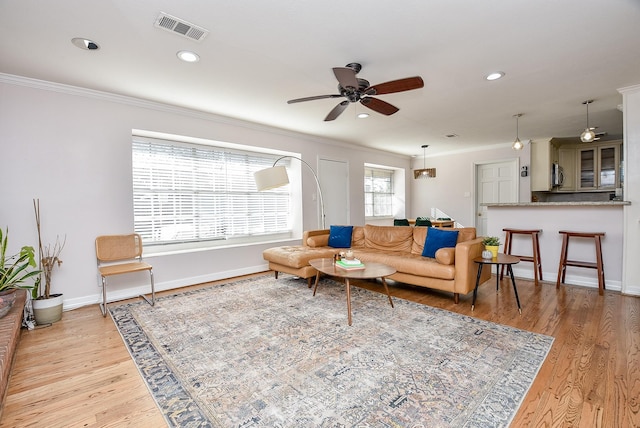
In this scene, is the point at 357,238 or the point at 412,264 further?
the point at 357,238

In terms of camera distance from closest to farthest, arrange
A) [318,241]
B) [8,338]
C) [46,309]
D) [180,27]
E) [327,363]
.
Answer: [8,338], [327,363], [180,27], [46,309], [318,241]

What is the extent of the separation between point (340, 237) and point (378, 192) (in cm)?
354

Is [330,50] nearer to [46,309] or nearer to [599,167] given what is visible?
[46,309]

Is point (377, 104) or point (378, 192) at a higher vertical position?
point (377, 104)

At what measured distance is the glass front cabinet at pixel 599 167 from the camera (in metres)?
6.12

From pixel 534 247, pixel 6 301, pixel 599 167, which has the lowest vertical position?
pixel 6 301

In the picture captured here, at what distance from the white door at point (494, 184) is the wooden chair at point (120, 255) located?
648cm

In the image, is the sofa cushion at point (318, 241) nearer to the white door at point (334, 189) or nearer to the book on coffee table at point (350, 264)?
the white door at point (334, 189)

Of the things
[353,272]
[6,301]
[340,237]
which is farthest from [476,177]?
[6,301]

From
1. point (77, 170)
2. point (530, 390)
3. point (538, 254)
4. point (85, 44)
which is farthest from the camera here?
point (538, 254)

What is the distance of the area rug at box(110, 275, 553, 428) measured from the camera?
1.60 meters

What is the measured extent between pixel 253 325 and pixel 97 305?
2.07m

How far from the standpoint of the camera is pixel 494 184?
6824 millimetres

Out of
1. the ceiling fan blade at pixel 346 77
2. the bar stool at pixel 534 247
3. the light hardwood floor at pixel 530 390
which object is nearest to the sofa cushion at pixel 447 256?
the light hardwood floor at pixel 530 390
